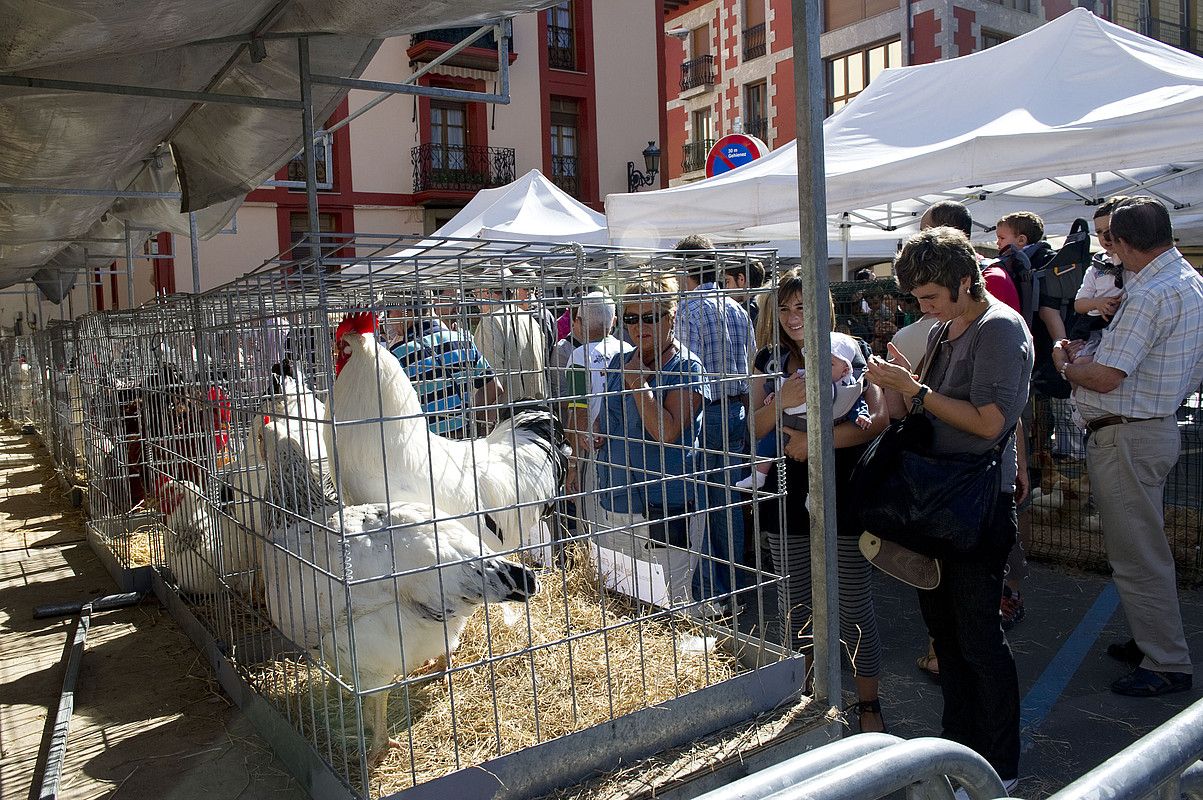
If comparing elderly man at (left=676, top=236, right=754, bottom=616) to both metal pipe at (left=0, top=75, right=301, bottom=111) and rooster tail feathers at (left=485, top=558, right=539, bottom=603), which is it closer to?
rooster tail feathers at (left=485, top=558, right=539, bottom=603)

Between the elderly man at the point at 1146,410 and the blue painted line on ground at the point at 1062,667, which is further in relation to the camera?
the elderly man at the point at 1146,410

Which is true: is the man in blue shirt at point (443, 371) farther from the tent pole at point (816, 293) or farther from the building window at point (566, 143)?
the building window at point (566, 143)

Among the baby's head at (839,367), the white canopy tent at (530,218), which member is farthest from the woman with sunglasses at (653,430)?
the white canopy tent at (530,218)

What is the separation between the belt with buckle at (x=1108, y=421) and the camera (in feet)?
11.8

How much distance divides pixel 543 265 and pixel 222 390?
52.2 inches

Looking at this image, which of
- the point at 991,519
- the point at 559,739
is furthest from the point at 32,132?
the point at 991,519

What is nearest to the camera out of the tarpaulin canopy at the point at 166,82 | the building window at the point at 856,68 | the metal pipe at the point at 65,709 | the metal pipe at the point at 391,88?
the tarpaulin canopy at the point at 166,82

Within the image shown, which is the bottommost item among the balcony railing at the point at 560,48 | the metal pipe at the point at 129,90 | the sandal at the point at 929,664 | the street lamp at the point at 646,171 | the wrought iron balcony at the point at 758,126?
the sandal at the point at 929,664

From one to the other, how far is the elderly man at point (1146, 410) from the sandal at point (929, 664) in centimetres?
70

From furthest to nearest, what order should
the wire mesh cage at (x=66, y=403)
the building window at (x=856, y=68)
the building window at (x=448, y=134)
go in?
the building window at (x=856, y=68) → the building window at (x=448, y=134) → the wire mesh cage at (x=66, y=403)

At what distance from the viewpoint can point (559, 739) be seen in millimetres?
2256

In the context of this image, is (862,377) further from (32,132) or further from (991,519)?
(32,132)

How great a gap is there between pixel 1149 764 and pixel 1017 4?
24.6 meters

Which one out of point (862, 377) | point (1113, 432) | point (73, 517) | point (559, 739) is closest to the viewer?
point (559, 739)
